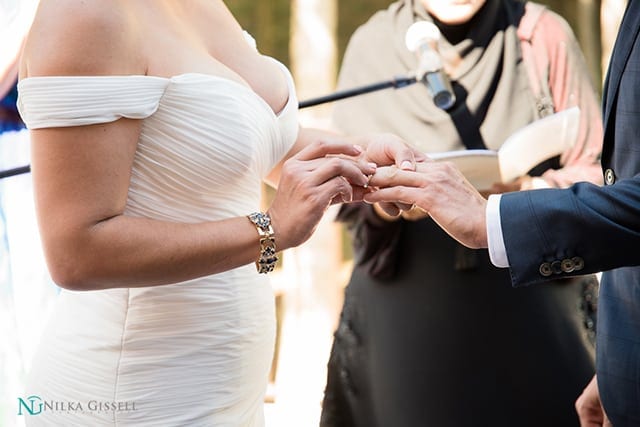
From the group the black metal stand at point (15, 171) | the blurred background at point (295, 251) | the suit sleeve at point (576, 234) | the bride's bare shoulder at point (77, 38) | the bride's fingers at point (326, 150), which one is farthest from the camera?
the blurred background at point (295, 251)

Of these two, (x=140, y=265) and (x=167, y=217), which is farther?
(x=167, y=217)

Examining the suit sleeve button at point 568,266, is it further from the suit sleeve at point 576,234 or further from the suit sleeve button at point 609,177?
the suit sleeve button at point 609,177

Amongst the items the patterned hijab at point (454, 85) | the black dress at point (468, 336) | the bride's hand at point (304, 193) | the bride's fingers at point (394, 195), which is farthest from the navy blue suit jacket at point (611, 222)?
the patterned hijab at point (454, 85)

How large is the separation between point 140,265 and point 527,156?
1.37 meters

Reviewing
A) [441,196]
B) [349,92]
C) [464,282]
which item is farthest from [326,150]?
[464,282]

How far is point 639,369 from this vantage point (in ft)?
5.66

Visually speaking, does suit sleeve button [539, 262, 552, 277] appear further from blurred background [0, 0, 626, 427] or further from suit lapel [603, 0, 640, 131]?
blurred background [0, 0, 626, 427]

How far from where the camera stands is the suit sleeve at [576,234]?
1615 mm

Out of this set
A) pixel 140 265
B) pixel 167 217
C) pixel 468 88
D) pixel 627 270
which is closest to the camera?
pixel 140 265

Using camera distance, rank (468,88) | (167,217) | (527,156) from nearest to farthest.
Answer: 1. (167,217)
2. (527,156)
3. (468,88)

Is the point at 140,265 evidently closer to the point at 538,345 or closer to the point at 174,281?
the point at 174,281

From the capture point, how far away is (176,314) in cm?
172

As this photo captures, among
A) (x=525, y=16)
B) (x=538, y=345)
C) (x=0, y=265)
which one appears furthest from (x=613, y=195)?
(x=0, y=265)

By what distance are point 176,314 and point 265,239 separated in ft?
0.79
